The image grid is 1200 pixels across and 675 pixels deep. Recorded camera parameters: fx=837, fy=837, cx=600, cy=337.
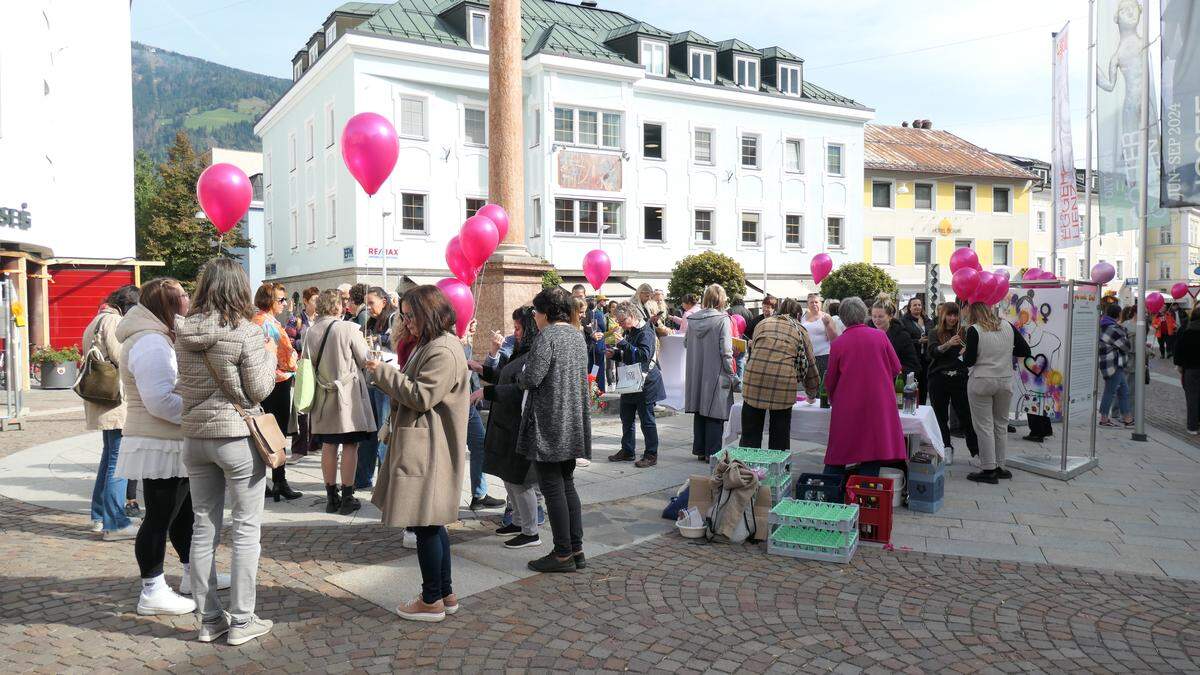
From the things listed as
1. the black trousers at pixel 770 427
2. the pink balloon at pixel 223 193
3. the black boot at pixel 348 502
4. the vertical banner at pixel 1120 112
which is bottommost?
the black boot at pixel 348 502

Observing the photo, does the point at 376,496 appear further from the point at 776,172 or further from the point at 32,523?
the point at 776,172

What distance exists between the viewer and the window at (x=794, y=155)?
34875 millimetres

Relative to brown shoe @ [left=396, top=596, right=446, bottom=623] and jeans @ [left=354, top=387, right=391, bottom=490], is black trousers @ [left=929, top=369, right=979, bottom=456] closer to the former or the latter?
jeans @ [left=354, top=387, right=391, bottom=490]

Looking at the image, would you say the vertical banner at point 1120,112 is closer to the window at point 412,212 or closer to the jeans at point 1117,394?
the jeans at point 1117,394

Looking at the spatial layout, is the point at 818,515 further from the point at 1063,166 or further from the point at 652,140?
the point at 652,140

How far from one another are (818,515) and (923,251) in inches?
1511

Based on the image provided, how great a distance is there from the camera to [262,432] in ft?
13.4

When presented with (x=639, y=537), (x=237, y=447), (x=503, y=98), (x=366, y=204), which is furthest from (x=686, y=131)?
(x=237, y=447)

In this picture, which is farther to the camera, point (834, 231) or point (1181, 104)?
point (834, 231)

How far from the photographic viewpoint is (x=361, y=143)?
7656 mm

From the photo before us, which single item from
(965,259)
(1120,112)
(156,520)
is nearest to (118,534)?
(156,520)

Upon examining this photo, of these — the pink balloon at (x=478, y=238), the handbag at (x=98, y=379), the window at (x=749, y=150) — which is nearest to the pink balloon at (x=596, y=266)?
the pink balloon at (x=478, y=238)

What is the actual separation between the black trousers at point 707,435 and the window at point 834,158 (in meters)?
29.3

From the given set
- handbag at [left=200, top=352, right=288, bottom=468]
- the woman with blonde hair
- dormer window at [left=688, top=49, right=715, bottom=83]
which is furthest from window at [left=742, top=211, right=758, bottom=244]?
handbag at [left=200, top=352, right=288, bottom=468]
